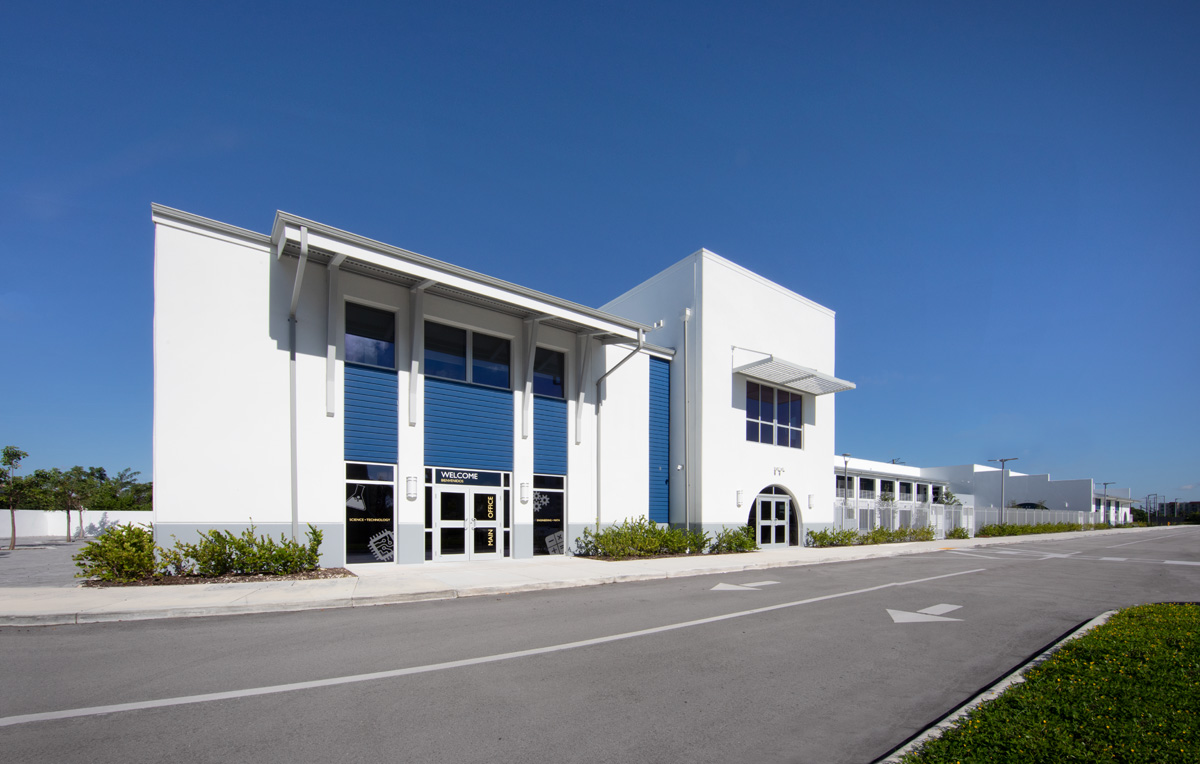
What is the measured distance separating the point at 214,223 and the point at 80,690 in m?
10.5

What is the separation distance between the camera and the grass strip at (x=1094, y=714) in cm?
390

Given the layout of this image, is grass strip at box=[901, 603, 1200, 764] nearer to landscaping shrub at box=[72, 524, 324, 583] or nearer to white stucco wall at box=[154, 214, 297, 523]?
landscaping shrub at box=[72, 524, 324, 583]

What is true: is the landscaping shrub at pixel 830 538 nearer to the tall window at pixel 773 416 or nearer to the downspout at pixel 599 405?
the tall window at pixel 773 416

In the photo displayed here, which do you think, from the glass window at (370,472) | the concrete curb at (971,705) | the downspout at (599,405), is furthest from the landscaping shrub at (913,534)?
the glass window at (370,472)

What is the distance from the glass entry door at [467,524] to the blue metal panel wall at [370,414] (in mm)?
1933

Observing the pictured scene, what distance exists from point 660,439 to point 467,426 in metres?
7.47

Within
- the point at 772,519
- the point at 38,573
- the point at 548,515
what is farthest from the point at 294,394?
the point at 772,519

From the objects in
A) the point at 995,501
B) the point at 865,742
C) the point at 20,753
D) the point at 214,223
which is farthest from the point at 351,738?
the point at 995,501

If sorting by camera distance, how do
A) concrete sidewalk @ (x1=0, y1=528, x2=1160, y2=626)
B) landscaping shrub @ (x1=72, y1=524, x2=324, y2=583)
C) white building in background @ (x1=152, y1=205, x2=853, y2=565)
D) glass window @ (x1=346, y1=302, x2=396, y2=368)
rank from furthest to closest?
glass window @ (x1=346, y1=302, x2=396, y2=368)
white building in background @ (x1=152, y1=205, x2=853, y2=565)
landscaping shrub @ (x1=72, y1=524, x2=324, y2=583)
concrete sidewalk @ (x1=0, y1=528, x2=1160, y2=626)

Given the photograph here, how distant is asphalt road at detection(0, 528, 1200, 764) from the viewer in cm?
428

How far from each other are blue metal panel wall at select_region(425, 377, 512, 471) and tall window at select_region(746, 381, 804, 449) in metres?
9.94

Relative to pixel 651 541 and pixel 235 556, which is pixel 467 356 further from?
pixel 651 541

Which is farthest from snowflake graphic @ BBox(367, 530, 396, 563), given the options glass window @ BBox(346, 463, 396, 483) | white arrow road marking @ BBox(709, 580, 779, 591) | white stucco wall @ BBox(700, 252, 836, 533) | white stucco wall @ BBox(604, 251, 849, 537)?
white stucco wall @ BBox(700, 252, 836, 533)

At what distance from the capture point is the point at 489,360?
56.7 ft
